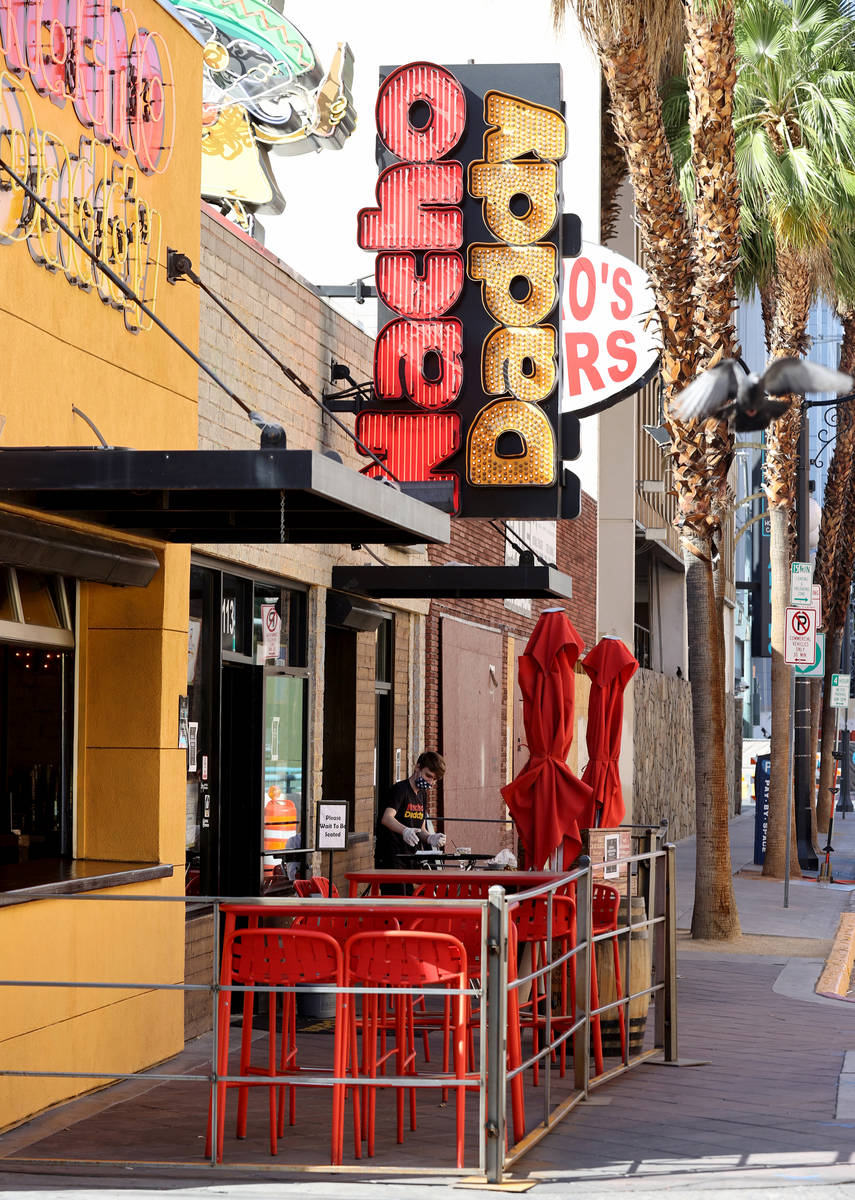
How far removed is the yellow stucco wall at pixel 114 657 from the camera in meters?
8.53

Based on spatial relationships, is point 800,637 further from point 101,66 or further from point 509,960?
point 509,960

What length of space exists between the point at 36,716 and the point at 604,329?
30.5 ft

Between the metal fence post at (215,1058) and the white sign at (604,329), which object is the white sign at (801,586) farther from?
the metal fence post at (215,1058)

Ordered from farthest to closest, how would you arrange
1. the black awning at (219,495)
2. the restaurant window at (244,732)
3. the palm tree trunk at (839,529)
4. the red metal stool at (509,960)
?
the palm tree trunk at (839,529) → the restaurant window at (244,732) → the red metal stool at (509,960) → the black awning at (219,495)

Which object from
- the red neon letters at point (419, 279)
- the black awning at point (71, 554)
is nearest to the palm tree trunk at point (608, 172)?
the red neon letters at point (419, 279)

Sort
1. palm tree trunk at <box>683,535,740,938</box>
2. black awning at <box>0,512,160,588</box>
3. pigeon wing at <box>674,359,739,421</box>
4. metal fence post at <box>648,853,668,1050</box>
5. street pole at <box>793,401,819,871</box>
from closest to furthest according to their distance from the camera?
1. black awning at <box>0,512,160,588</box>
2. pigeon wing at <box>674,359,739,421</box>
3. metal fence post at <box>648,853,668,1050</box>
4. palm tree trunk at <box>683,535,740,938</box>
5. street pole at <box>793,401,819,871</box>

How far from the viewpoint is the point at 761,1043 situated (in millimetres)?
11117

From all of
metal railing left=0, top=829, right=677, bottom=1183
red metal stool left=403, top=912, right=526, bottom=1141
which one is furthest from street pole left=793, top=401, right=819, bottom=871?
red metal stool left=403, top=912, right=526, bottom=1141

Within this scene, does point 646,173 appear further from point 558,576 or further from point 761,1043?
point 761,1043

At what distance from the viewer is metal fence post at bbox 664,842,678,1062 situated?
10320mm

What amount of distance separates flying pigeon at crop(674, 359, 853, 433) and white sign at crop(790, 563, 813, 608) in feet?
38.5

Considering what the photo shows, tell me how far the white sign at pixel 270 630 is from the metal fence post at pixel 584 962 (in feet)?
14.6

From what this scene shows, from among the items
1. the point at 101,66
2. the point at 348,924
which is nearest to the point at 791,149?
the point at 101,66

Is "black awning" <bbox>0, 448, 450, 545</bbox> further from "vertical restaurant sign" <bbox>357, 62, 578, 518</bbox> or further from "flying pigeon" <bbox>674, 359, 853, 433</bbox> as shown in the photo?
"vertical restaurant sign" <bbox>357, 62, 578, 518</bbox>
